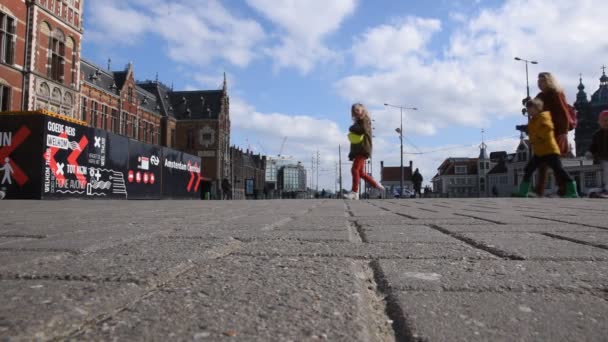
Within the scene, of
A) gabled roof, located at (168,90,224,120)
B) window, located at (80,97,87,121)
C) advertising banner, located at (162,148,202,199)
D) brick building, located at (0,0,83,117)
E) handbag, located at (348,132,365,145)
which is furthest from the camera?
gabled roof, located at (168,90,224,120)

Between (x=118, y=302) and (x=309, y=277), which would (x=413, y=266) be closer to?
(x=309, y=277)

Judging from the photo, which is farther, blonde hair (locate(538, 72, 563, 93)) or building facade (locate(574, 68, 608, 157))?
Result: building facade (locate(574, 68, 608, 157))

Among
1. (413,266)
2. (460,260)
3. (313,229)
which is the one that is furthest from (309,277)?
(313,229)

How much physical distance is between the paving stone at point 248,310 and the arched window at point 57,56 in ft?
92.8

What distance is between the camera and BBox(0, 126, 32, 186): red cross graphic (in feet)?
43.4

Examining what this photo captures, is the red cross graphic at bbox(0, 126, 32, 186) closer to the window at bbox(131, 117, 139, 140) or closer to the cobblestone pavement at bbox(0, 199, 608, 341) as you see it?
the cobblestone pavement at bbox(0, 199, 608, 341)

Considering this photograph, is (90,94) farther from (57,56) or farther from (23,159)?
(23,159)

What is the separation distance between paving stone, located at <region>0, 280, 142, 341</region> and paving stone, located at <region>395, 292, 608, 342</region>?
2.27 ft

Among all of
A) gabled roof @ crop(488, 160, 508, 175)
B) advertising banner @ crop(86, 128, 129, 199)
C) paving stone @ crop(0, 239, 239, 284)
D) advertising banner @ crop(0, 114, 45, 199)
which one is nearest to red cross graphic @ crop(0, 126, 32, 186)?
advertising banner @ crop(0, 114, 45, 199)

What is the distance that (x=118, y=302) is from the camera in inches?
42.6

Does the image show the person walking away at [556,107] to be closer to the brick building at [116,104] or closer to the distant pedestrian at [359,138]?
the distant pedestrian at [359,138]

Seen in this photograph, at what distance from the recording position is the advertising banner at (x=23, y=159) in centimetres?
1321

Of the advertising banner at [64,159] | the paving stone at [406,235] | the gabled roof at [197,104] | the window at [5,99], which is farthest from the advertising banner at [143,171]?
the gabled roof at [197,104]

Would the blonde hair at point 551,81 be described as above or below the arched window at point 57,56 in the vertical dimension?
below
